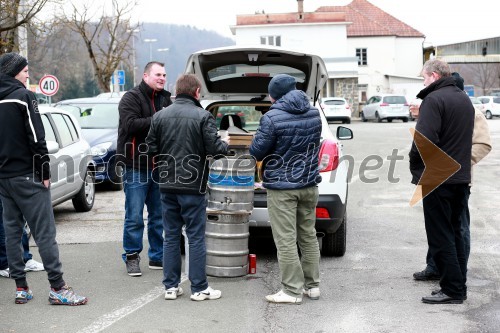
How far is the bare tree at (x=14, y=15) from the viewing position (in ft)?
52.9

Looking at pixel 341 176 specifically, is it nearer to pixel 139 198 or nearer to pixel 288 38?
pixel 139 198

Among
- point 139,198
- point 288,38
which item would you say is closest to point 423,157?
point 139,198

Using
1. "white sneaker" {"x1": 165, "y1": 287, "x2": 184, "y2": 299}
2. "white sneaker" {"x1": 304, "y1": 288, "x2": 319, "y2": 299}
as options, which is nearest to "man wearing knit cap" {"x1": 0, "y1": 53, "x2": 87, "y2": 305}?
"white sneaker" {"x1": 165, "y1": 287, "x2": 184, "y2": 299}

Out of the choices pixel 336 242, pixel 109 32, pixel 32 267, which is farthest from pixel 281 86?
pixel 109 32

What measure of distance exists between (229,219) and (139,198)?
3.09ft

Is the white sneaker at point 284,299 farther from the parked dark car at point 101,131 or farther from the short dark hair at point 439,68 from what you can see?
the parked dark car at point 101,131

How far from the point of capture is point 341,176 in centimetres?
730

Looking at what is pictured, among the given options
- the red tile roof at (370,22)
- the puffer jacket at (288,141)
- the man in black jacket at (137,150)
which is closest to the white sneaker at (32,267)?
the man in black jacket at (137,150)

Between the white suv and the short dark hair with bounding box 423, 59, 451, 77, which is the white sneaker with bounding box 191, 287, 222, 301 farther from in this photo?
the short dark hair with bounding box 423, 59, 451, 77

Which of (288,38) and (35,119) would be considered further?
(288,38)

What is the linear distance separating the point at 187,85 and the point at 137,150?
1.09 meters

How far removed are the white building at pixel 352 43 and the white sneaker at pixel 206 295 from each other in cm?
4869

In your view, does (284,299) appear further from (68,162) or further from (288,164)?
(68,162)

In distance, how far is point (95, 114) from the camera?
49.0 feet
